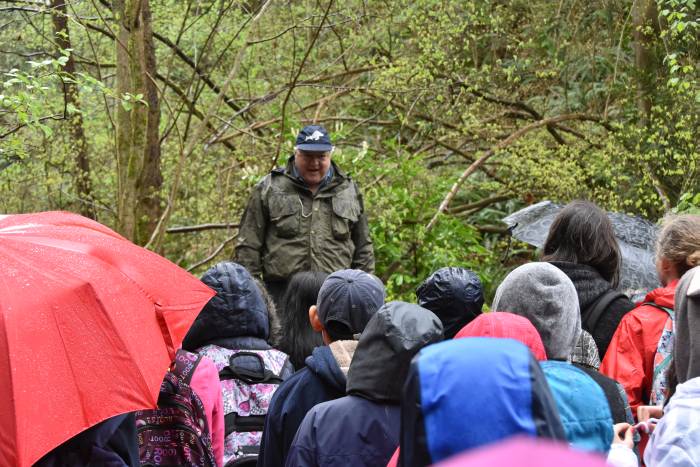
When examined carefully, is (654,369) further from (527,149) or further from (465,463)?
(527,149)

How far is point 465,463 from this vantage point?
103cm

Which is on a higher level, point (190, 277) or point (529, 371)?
point (529, 371)

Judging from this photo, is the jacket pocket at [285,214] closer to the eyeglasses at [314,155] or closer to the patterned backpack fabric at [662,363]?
the eyeglasses at [314,155]

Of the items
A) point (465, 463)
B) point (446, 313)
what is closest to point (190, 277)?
point (446, 313)

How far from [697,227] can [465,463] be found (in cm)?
378

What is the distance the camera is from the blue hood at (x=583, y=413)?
8.76ft

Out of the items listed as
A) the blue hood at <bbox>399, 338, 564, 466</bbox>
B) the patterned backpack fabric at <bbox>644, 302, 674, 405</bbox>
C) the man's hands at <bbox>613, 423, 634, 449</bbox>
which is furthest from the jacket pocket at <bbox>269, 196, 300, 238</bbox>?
the blue hood at <bbox>399, 338, 564, 466</bbox>

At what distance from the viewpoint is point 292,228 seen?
7227 millimetres

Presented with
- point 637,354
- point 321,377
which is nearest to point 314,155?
point 637,354

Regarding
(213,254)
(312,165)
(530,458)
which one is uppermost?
(530,458)

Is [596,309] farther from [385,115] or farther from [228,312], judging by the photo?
[385,115]

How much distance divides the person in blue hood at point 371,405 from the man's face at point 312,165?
13.2 feet

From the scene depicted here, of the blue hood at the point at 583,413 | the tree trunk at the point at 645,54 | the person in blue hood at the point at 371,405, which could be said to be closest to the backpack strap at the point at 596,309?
the person in blue hood at the point at 371,405

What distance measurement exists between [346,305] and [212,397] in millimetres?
667
